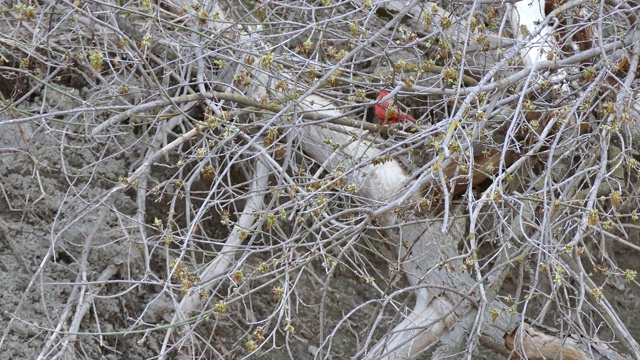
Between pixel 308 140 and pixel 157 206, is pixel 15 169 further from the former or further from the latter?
pixel 308 140

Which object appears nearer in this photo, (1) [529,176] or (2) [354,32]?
(2) [354,32]

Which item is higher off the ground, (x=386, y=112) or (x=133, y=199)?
(x=386, y=112)

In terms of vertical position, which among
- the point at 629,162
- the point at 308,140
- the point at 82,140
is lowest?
the point at 82,140

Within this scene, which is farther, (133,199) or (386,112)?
(133,199)

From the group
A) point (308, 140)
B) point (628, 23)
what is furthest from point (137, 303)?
point (628, 23)

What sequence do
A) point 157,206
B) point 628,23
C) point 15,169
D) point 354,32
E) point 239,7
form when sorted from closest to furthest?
point 354,32 < point 628,23 < point 15,169 < point 157,206 < point 239,7

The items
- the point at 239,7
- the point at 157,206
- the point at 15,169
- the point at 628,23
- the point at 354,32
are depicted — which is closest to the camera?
the point at 354,32

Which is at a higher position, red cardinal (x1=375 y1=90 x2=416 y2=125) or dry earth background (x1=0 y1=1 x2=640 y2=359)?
red cardinal (x1=375 y1=90 x2=416 y2=125)

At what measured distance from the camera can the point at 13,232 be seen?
363cm

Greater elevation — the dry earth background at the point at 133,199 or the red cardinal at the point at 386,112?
the red cardinal at the point at 386,112

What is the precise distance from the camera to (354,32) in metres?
2.76

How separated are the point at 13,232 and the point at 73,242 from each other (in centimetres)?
25

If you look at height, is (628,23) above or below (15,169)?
above

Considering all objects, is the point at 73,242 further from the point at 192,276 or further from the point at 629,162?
the point at 629,162
